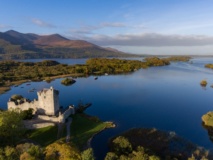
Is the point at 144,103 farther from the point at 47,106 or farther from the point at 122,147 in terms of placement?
the point at 122,147

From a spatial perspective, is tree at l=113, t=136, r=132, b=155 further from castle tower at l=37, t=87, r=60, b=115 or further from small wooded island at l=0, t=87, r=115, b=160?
castle tower at l=37, t=87, r=60, b=115

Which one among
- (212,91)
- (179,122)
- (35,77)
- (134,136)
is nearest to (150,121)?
(179,122)

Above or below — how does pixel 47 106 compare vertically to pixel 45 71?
above

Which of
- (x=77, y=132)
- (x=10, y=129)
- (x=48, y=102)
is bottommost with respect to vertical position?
(x=77, y=132)

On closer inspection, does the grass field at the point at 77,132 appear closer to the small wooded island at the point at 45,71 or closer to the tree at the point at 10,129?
the tree at the point at 10,129

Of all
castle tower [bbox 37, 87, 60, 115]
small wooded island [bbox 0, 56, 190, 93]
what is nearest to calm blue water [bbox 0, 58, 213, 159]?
small wooded island [bbox 0, 56, 190, 93]

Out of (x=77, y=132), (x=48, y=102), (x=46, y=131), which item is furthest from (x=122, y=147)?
(x=48, y=102)
